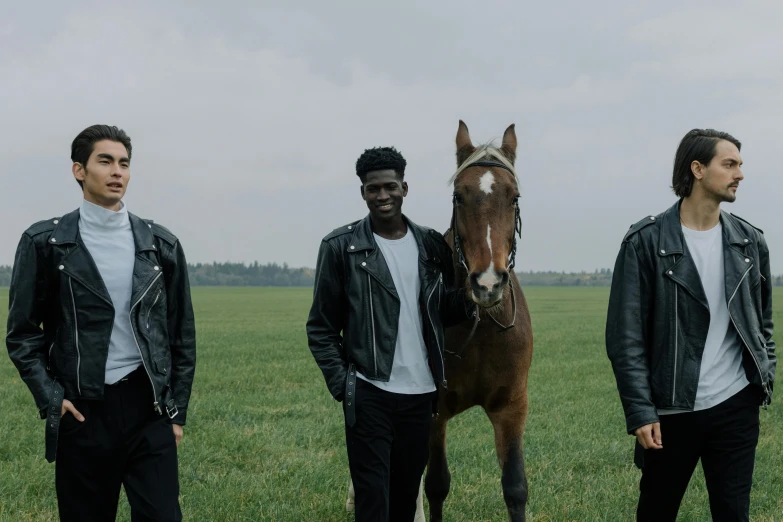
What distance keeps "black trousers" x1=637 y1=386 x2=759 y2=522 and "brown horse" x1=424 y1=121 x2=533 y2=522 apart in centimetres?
119

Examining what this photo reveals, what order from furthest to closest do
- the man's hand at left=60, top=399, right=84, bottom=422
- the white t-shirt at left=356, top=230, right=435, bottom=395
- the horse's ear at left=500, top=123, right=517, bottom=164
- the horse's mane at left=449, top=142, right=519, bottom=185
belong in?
the horse's ear at left=500, top=123, right=517, bottom=164
the horse's mane at left=449, top=142, right=519, bottom=185
the white t-shirt at left=356, top=230, right=435, bottom=395
the man's hand at left=60, top=399, right=84, bottom=422

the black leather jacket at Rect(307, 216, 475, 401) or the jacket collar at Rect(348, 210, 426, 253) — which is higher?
the jacket collar at Rect(348, 210, 426, 253)

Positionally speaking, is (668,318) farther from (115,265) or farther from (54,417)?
(54,417)

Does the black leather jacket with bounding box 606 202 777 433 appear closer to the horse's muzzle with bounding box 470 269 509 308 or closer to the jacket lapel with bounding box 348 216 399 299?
the horse's muzzle with bounding box 470 269 509 308

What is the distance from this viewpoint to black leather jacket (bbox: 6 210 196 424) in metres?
3.64

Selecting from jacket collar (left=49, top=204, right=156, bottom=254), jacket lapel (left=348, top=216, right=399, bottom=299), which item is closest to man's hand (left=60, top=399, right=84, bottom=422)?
jacket collar (left=49, top=204, right=156, bottom=254)

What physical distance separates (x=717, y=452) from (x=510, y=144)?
2258 mm

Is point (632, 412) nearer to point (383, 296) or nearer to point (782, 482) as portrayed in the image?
point (383, 296)

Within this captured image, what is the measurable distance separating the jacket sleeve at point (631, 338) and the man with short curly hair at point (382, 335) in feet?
2.80

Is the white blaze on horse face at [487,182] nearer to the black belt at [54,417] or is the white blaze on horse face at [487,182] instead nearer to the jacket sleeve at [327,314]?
the jacket sleeve at [327,314]

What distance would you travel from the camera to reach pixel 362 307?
421 centimetres

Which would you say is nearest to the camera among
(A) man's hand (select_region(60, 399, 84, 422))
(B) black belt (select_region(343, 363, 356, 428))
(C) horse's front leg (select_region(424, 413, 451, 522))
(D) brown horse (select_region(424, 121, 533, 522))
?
(A) man's hand (select_region(60, 399, 84, 422))

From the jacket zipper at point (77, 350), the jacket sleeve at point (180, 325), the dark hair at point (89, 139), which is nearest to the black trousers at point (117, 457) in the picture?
the jacket zipper at point (77, 350)

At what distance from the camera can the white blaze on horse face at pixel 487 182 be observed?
14.4 ft
